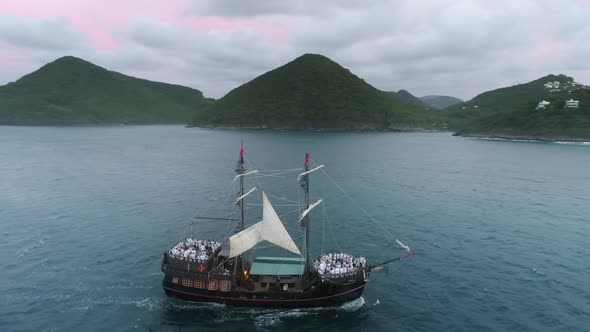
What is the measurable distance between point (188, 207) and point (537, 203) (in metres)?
78.9

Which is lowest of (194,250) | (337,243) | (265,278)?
(337,243)

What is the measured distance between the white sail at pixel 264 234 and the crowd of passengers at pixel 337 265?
10.3ft

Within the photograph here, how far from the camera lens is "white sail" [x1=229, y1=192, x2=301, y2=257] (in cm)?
4353

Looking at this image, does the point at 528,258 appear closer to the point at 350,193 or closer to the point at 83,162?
the point at 350,193

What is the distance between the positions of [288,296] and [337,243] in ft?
64.8

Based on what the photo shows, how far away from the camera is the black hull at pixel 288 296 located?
41.4m

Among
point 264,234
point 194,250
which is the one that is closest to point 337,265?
point 264,234

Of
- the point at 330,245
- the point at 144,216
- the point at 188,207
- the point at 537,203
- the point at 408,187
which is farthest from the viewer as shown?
the point at 408,187

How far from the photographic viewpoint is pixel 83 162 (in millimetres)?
139250

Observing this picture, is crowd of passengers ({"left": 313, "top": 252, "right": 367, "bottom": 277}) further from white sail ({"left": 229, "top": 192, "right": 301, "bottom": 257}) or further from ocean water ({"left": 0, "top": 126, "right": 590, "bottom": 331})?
ocean water ({"left": 0, "top": 126, "right": 590, "bottom": 331})

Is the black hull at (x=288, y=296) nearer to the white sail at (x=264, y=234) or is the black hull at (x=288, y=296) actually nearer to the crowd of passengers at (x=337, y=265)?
the crowd of passengers at (x=337, y=265)

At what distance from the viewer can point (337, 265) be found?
139 feet

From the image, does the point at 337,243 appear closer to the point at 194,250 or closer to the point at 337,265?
the point at 337,265

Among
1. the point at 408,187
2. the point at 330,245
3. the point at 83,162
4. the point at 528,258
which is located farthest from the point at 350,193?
the point at 83,162
